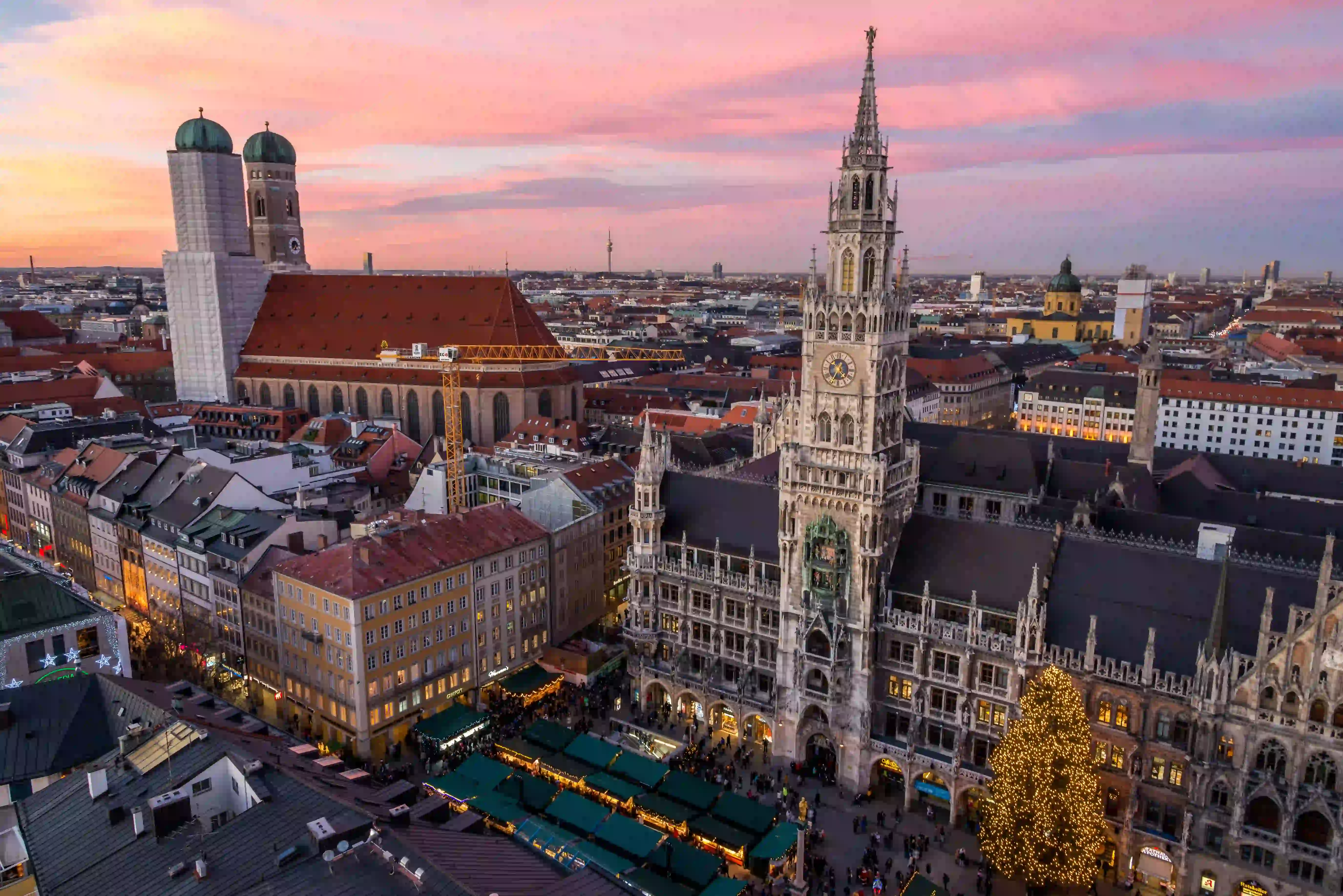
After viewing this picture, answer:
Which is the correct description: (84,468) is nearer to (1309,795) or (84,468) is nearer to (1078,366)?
(1309,795)

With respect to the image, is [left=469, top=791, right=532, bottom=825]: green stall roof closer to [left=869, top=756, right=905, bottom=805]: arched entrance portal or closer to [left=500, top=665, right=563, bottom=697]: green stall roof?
[left=500, top=665, right=563, bottom=697]: green stall roof

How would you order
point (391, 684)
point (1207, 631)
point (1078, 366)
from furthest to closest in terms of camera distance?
point (1078, 366) → point (391, 684) → point (1207, 631)

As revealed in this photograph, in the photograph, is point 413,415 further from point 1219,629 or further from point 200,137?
point 1219,629

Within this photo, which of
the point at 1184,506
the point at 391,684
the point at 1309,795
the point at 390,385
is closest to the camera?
the point at 1309,795

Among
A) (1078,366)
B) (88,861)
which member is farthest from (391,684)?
(1078,366)

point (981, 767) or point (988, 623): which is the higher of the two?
point (988, 623)

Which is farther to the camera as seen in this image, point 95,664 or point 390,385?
point 390,385

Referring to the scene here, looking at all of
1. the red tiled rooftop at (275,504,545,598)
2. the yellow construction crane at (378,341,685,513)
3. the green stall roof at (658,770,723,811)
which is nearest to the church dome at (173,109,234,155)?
the yellow construction crane at (378,341,685,513)
